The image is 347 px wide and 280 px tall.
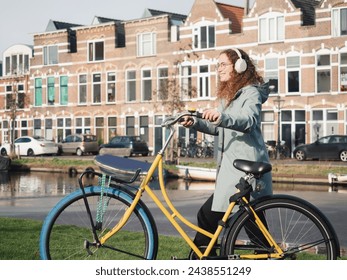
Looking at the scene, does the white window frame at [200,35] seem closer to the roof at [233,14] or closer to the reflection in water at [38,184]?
the roof at [233,14]

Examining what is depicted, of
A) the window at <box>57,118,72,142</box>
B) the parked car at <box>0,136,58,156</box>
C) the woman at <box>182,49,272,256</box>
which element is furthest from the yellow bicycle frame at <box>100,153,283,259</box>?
the window at <box>57,118,72,142</box>

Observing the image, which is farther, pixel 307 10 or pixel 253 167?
pixel 307 10

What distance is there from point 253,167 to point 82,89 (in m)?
39.4

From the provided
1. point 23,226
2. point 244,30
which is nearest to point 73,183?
point 23,226

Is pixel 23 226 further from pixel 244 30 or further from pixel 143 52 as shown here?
pixel 143 52

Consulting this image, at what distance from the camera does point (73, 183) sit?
22.4 m

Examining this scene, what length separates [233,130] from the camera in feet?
14.8

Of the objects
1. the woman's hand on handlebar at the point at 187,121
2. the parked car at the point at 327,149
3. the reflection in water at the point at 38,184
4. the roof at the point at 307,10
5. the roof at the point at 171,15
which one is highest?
the roof at the point at 171,15

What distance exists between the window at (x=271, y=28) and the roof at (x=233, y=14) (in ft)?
8.84

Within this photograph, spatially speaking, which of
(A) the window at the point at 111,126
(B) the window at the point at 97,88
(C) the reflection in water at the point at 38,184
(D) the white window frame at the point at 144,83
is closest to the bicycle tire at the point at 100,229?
(C) the reflection in water at the point at 38,184

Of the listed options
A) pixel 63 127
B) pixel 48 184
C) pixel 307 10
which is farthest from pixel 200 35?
pixel 48 184

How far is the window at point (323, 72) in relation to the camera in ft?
108

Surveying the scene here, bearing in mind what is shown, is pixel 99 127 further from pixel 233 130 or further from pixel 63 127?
pixel 233 130
